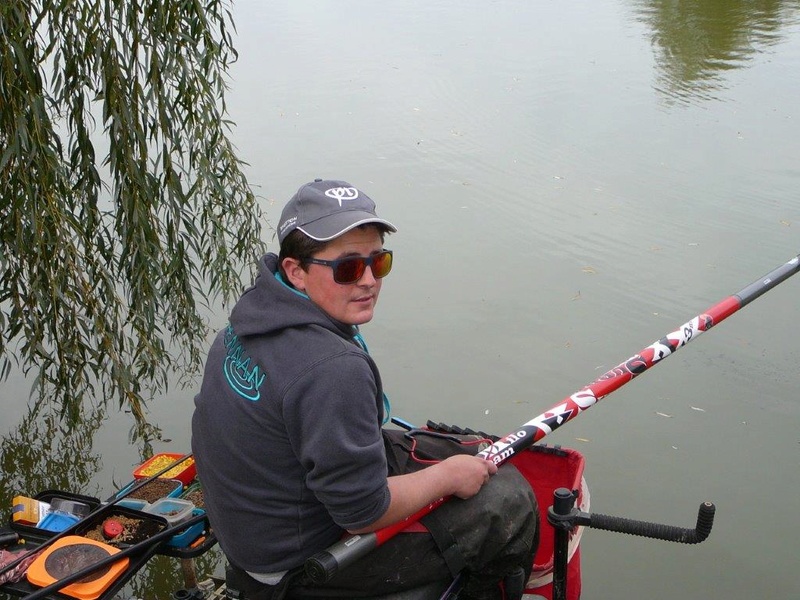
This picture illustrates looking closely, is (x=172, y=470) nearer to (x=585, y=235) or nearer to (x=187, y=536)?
(x=187, y=536)

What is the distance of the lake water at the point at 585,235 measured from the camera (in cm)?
393

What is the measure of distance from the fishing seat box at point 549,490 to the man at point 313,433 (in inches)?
13.7

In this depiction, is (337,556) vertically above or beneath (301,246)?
beneath

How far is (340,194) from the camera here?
1.92m

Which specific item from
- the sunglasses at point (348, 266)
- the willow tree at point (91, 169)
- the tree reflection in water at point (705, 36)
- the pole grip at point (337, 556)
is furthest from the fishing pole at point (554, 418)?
the tree reflection in water at point (705, 36)

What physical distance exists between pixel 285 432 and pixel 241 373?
5.7 inches

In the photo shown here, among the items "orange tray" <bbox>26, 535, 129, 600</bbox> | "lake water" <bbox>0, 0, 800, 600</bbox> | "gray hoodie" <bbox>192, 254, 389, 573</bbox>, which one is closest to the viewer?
"gray hoodie" <bbox>192, 254, 389, 573</bbox>

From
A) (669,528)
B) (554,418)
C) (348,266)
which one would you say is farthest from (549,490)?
(348,266)

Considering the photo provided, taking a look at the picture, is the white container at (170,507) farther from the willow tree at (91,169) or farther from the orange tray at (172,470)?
the willow tree at (91,169)

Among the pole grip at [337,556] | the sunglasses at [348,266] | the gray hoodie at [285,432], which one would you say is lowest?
the pole grip at [337,556]

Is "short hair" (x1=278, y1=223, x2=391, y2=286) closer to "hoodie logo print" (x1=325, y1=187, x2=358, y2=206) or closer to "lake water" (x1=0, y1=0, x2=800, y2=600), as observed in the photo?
"hoodie logo print" (x1=325, y1=187, x2=358, y2=206)

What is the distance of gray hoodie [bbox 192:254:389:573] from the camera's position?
1734mm

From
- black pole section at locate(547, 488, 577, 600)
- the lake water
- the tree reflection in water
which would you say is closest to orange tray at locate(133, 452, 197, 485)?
the lake water

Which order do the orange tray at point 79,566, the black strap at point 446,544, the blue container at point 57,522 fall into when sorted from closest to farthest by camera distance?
the black strap at point 446,544 < the orange tray at point 79,566 < the blue container at point 57,522
